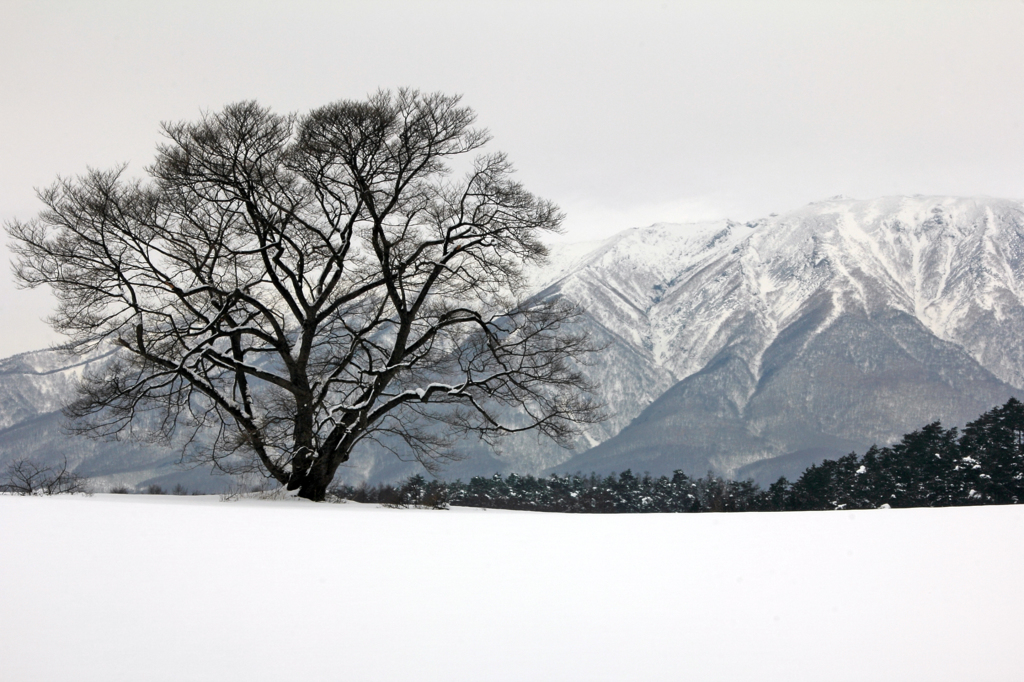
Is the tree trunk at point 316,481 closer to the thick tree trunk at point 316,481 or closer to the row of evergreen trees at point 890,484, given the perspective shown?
the thick tree trunk at point 316,481

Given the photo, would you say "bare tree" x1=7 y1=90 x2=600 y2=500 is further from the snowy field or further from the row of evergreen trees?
the row of evergreen trees

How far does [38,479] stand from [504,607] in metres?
13.9

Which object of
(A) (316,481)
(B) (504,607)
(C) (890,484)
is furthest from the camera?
(C) (890,484)

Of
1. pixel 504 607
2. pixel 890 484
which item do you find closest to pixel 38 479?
pixel 504 607

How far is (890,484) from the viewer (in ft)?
142

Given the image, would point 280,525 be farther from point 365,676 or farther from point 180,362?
point 180,362

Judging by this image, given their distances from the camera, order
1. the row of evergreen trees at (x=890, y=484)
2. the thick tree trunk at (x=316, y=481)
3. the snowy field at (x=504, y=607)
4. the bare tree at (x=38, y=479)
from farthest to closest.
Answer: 1. the row of evergreen trees at (x=890, y=484)
2. the thick tree trunk at (x=316, y=481)
3. the bare tree at (x=38, y=479)
4. the snowy field at (x=504, y=607)

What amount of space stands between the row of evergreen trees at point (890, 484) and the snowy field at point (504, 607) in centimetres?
2347

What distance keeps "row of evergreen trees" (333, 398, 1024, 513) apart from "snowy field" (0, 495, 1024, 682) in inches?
924

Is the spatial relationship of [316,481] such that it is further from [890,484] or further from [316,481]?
[890,484]

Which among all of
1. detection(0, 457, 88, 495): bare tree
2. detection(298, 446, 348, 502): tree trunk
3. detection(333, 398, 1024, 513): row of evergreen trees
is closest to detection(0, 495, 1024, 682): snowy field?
detection(0, 457, 88, 495): bare tree

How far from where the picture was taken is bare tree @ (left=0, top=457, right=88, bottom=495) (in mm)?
14320

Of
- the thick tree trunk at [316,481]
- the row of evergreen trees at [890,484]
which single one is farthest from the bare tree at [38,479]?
the row of evergreen trees at [890,484]

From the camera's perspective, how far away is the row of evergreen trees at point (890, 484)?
1439 inches
